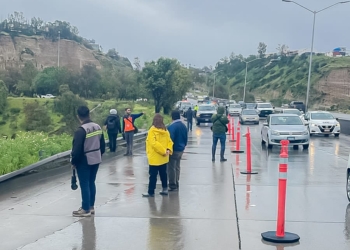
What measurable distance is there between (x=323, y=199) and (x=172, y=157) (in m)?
3.25

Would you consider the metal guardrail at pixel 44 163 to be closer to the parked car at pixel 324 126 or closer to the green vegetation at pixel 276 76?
the parked car at pixel 324 126

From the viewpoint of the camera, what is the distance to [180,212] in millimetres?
9539

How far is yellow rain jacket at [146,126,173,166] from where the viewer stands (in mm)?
10578

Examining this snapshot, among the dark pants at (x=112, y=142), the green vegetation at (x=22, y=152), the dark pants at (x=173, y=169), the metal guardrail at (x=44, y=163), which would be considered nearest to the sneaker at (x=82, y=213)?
the dark pants at (x=173, y=169)

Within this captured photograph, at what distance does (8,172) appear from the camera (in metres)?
13.0

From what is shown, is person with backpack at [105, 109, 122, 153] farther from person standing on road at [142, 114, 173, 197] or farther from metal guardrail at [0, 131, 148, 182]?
person standing on road at [142, 114, 173, 197]

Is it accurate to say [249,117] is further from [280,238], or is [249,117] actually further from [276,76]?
[276,76]

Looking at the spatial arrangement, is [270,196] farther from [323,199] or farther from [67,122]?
[67,122]

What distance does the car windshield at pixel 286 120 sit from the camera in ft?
76.9

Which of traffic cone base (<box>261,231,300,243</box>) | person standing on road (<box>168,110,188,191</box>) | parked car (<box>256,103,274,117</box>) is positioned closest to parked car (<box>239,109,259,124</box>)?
parked car (<box>256,103,274,117</box>)

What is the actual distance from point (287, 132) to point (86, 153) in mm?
14639

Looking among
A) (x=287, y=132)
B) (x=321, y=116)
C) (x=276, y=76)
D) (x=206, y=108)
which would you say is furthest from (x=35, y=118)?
(x=276, y=76)

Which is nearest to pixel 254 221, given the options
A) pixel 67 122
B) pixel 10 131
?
pixel 67 122

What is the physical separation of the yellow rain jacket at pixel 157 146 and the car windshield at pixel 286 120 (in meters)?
13.5
